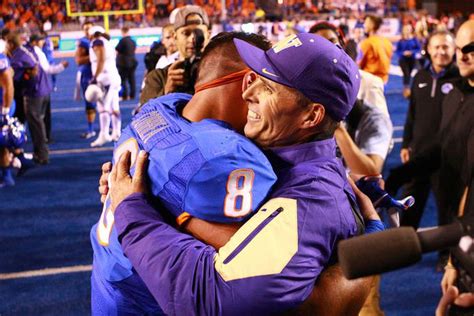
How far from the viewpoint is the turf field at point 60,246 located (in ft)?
15.4

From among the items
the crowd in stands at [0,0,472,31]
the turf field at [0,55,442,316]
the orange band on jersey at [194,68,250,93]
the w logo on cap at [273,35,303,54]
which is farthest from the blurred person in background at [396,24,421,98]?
the w logo on cap at [273,35,303,54]

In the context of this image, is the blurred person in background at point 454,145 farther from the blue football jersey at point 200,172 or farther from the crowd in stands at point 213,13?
the crowd in stands at point 213,13

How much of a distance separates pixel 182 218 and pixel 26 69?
7.79 meters

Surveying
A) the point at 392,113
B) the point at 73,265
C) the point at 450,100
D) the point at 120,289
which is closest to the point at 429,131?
the point at 450,100

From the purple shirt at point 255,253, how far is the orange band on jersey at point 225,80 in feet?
1.53

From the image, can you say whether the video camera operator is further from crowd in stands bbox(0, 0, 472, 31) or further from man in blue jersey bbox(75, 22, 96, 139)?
crowd in stands bbox(0, 0, 472, 31)

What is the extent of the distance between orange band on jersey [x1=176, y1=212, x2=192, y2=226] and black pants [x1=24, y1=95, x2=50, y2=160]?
7698 millimetres

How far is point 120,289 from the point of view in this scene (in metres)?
1.87

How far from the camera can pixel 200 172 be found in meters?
1.57

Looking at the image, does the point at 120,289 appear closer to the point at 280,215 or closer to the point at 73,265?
the point at 280,215

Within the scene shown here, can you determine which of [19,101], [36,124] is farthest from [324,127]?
[19,101]

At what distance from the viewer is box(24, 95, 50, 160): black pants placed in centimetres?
892

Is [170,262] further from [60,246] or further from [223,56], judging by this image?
[60,246]

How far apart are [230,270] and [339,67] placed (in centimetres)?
62
